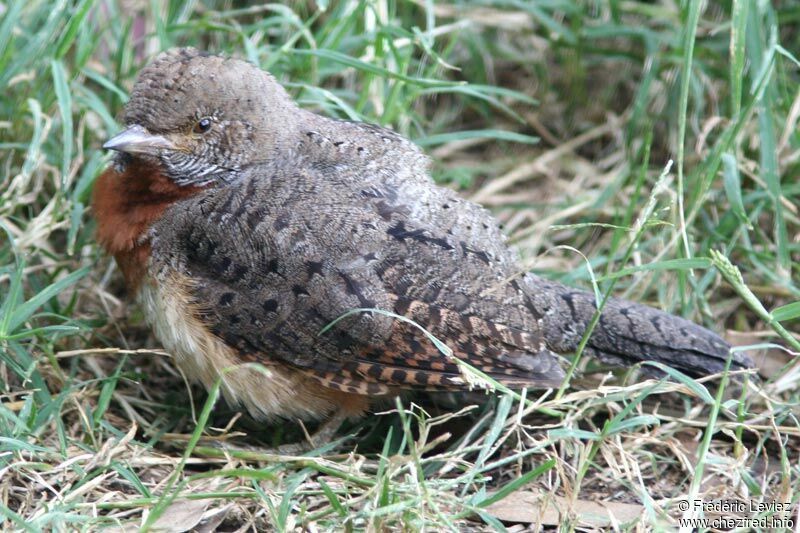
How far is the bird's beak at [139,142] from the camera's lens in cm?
390

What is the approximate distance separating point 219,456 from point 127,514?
515 millimetres

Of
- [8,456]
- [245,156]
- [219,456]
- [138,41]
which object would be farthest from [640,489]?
[138,41]

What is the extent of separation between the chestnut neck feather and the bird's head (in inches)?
2.0

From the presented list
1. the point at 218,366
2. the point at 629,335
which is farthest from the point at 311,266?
the point at 629,335

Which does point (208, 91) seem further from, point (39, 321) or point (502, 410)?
point (502, 410)

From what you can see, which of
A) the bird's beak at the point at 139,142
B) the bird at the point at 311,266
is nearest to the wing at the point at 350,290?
the bird at the point at 311,266

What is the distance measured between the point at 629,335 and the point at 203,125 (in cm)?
196

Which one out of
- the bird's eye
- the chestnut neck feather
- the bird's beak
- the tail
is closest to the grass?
the tail

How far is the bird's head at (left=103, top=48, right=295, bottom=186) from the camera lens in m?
3.96

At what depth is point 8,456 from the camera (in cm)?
354

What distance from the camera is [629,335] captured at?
158 inches

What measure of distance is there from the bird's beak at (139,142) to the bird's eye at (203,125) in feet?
0.39

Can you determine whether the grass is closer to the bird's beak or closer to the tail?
the tail

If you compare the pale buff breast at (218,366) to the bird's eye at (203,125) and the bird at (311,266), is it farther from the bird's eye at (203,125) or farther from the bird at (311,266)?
the bird's eye at (203,125)
